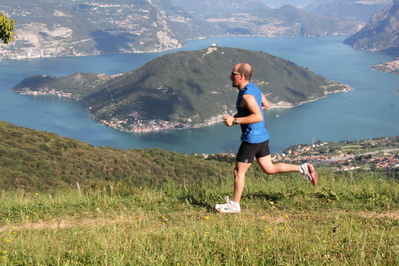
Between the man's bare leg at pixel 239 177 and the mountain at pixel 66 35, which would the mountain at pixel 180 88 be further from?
the man's bare leg at pixel 239 177

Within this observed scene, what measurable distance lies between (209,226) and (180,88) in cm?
9030

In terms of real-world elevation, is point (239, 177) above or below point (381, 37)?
below

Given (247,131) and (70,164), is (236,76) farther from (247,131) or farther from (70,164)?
(70,164)

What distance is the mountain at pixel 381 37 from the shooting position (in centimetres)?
17225

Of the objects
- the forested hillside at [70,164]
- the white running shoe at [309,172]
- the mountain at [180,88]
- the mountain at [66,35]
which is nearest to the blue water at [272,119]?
the mountain at [180,88]

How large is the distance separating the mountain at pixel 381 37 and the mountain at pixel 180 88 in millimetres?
81613

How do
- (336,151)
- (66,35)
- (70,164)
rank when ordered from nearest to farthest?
(70,164) → (336,151) → (66,35)

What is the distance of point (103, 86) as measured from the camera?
96812 millimetres

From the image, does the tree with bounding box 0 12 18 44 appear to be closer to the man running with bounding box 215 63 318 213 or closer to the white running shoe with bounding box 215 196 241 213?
the man running with bounding box 215 63 318 213

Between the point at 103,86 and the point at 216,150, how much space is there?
49.0 meters

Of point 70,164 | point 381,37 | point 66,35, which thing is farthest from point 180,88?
point 381,37

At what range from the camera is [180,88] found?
303ft

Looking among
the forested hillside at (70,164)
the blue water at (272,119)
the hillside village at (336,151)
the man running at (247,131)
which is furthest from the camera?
the blue water at (272,119)

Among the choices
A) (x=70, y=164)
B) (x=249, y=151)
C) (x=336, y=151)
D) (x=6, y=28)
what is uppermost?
(x=6, y=28)
